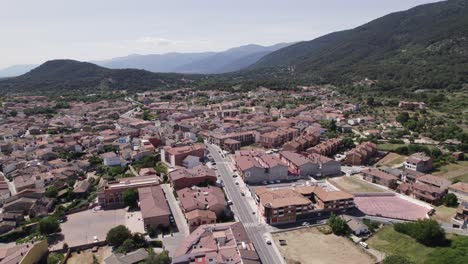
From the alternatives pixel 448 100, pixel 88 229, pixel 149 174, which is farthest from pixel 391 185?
pixel 448 100

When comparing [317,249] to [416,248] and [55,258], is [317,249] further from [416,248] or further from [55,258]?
[55,258]

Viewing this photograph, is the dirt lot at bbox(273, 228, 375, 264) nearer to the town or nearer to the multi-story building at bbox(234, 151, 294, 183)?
the town

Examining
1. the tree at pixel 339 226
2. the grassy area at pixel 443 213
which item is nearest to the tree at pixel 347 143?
the grassy area at pixel 443 213

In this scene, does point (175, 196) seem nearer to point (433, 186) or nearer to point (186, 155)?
point (186, 155)

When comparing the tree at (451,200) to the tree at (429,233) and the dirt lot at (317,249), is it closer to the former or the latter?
the tree at (429,233)

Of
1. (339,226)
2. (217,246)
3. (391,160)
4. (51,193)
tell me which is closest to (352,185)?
(391,160)

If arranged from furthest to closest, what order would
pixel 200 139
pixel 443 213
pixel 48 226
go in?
1. pixel 200 139
2. pixel 443 213
3. pixel 48 226
